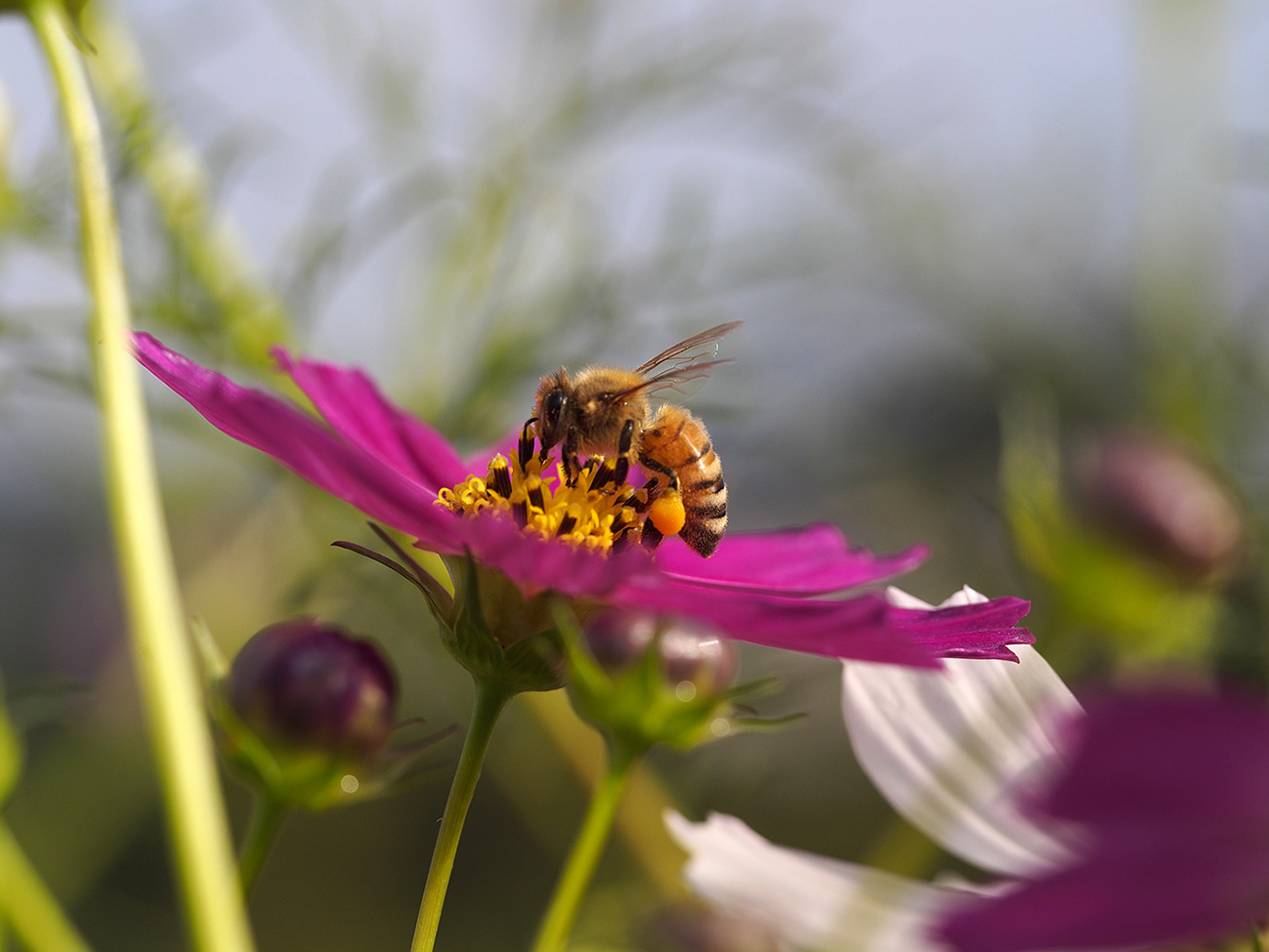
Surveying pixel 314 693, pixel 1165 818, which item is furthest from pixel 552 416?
pixel 1165 818

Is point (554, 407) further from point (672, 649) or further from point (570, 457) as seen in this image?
point (672, 649)

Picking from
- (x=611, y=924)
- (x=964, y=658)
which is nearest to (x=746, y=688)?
(x=964, y=658)

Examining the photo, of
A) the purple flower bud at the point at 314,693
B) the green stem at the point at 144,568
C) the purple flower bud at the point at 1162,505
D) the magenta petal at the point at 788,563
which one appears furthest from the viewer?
the purple flower bud at the point at 1162,505

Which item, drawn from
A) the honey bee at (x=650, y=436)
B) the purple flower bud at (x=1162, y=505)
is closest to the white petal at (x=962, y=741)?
the honey bee at (x=650, y=436)

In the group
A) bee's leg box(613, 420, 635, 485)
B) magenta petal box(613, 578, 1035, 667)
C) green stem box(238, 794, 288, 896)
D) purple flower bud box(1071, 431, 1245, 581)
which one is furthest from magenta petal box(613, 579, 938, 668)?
purple flower bud box(1071, 431, 1245, 581)

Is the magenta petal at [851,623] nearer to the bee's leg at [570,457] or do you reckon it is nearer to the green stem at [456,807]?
the green stem at [456,807]
